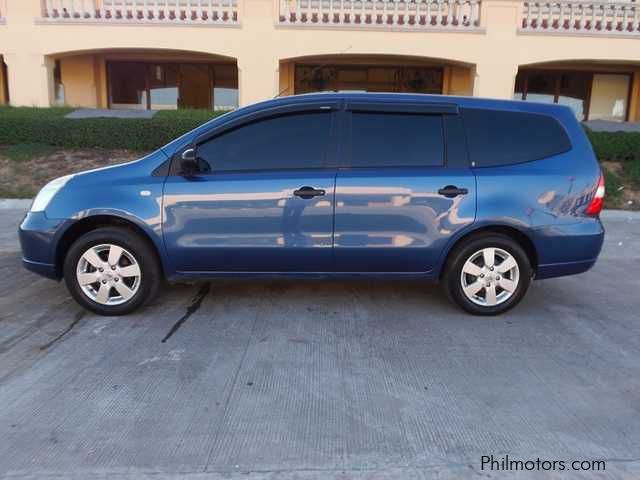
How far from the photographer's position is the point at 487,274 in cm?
436

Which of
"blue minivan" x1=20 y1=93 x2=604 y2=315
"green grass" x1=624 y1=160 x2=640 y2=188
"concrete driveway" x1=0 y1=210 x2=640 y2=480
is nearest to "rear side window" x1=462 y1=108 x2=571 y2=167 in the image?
"blue minivan" x1=20 y1=93 x2=604 y2=315

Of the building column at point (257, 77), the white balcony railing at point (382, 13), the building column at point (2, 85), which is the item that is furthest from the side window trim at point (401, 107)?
the building column at point (2, 85)

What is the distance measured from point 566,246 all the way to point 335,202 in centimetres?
196

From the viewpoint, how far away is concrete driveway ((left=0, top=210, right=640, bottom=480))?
259 cm

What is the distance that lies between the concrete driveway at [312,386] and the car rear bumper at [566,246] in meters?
0.46

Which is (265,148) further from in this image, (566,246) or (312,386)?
(566,246)

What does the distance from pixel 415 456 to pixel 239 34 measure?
41.1ft

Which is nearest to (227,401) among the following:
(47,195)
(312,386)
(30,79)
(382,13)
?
(312,386)

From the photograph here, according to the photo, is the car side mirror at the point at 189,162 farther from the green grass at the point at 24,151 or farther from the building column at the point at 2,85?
the building column at the point at 2,85

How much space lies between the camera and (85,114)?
12344 mm

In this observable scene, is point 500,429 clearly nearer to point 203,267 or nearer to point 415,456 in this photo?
point 415,456

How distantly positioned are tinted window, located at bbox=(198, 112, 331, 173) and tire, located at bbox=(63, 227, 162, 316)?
912 millimetres

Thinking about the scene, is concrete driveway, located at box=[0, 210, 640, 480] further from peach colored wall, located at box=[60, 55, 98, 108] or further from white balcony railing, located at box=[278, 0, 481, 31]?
peach colored wall, located at box=[60, 55, 98, 108]

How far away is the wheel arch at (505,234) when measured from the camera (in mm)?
4285
